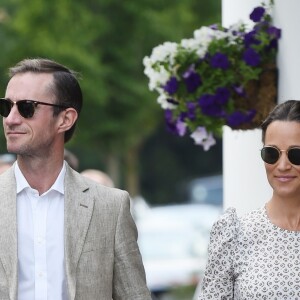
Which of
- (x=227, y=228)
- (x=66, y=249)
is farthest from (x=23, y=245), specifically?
(x=227, y=228)

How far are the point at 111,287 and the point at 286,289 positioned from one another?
2.64 feet

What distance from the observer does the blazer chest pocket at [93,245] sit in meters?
5.37

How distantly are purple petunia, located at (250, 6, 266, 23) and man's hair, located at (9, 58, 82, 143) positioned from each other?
74.9 inches

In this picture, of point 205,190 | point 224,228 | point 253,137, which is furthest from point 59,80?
point 205,190

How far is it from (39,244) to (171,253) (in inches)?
473

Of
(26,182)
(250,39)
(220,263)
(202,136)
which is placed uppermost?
(250,39)

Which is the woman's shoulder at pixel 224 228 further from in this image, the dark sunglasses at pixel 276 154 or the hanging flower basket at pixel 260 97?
the hanging flower basket at pixel 260 97

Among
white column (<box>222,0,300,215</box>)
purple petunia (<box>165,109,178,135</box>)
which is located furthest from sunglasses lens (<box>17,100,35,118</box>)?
purple petunia (<box>165,109,178,135</box>)

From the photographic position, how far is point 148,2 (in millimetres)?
23797

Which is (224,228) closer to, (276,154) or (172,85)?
(276,154)

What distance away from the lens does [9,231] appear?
17.2ft

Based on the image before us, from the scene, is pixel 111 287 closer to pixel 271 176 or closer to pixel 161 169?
pixel 271 176

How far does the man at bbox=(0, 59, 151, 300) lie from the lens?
5223 mm

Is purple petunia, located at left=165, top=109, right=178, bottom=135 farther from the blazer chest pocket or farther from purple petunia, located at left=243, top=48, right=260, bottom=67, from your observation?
the blazer chest pocket
